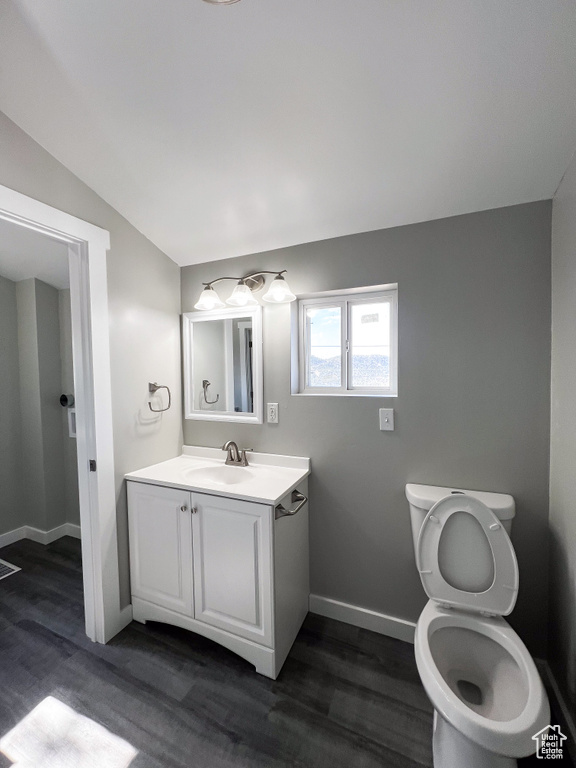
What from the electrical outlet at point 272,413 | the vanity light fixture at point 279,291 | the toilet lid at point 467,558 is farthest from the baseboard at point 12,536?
the toilet lid at point 467,558

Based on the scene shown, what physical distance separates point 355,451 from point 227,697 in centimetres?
121

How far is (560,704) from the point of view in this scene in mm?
1220

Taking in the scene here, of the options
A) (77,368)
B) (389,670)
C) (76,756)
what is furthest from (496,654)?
(77,368)

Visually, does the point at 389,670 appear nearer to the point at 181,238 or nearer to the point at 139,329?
the point at 139,329

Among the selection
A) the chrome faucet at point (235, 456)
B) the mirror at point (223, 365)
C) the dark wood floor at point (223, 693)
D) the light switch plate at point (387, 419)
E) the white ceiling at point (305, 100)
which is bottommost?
the dark wood floor at point (223, 693)

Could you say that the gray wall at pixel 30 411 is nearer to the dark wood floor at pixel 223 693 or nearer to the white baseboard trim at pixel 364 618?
the dark wood floor at pixel 223 693

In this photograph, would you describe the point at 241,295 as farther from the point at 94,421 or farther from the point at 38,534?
the point at 38,534

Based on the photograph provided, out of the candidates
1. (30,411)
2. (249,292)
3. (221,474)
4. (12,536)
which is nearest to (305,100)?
(249,292)

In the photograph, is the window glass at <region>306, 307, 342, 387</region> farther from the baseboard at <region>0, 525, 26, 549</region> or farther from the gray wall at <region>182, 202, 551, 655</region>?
the baseboard at <region>0, 525, 26, 549</region>

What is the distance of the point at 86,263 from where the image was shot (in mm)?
1539

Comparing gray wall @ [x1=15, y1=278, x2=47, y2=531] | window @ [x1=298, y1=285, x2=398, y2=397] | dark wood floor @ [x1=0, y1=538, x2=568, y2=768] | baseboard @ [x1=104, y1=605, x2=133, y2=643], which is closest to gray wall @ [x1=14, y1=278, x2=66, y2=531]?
gray wall @ [x1=15, y1=278, x2=47, y2=531]

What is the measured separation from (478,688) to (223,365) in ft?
6.35

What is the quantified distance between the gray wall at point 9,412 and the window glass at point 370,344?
270cm

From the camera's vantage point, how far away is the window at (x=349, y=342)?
1.72 metres
